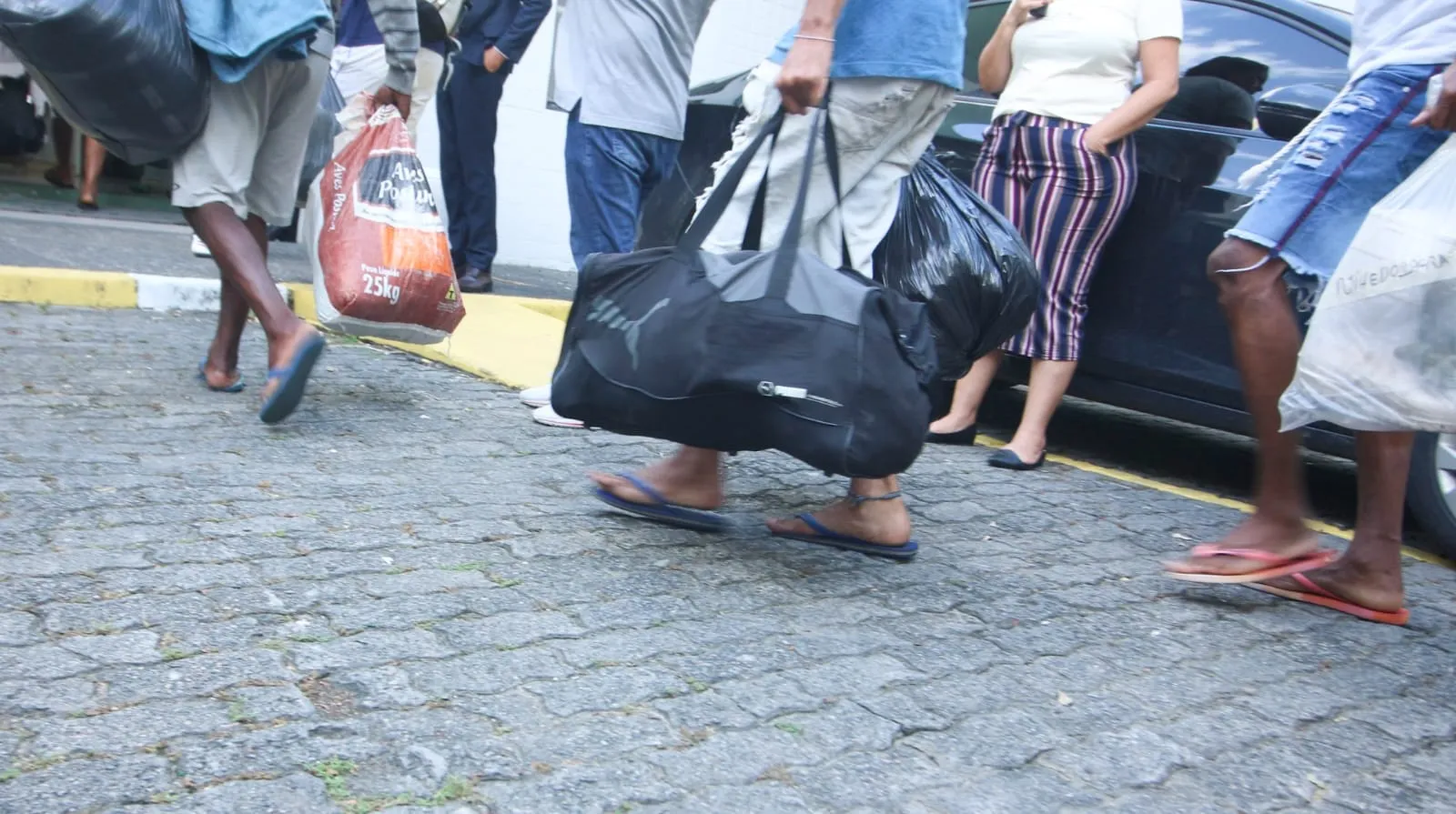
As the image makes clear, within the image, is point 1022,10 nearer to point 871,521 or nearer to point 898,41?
point 898,41

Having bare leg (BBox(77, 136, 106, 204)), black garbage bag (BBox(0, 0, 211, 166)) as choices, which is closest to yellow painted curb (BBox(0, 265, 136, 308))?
black garbage bag (BBox(0, 0, 211, 166))

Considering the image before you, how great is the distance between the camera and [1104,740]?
213 centimetres

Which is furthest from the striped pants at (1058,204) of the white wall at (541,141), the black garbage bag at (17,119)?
the black garbage bag at (17,119)

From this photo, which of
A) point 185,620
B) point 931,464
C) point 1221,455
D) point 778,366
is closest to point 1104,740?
point 778,366

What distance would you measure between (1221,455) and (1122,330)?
1.20m

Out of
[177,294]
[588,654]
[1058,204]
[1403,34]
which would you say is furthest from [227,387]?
[1403,34]

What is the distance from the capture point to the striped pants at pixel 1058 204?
408cm

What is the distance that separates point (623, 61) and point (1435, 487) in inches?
106

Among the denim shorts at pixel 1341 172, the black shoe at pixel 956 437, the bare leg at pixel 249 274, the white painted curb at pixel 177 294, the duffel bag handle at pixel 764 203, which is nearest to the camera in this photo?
the duffel bag handle at pixel 764 203

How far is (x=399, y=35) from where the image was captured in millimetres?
3709

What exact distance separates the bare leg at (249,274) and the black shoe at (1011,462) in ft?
7.12

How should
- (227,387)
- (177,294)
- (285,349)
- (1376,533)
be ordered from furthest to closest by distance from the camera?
(177,294), (227,387), (285,349), (1376,533)

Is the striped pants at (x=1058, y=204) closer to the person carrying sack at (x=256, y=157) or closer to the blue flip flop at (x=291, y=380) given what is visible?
the person carrying sack at (x=256, y=157)

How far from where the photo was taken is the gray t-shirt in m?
4.02
